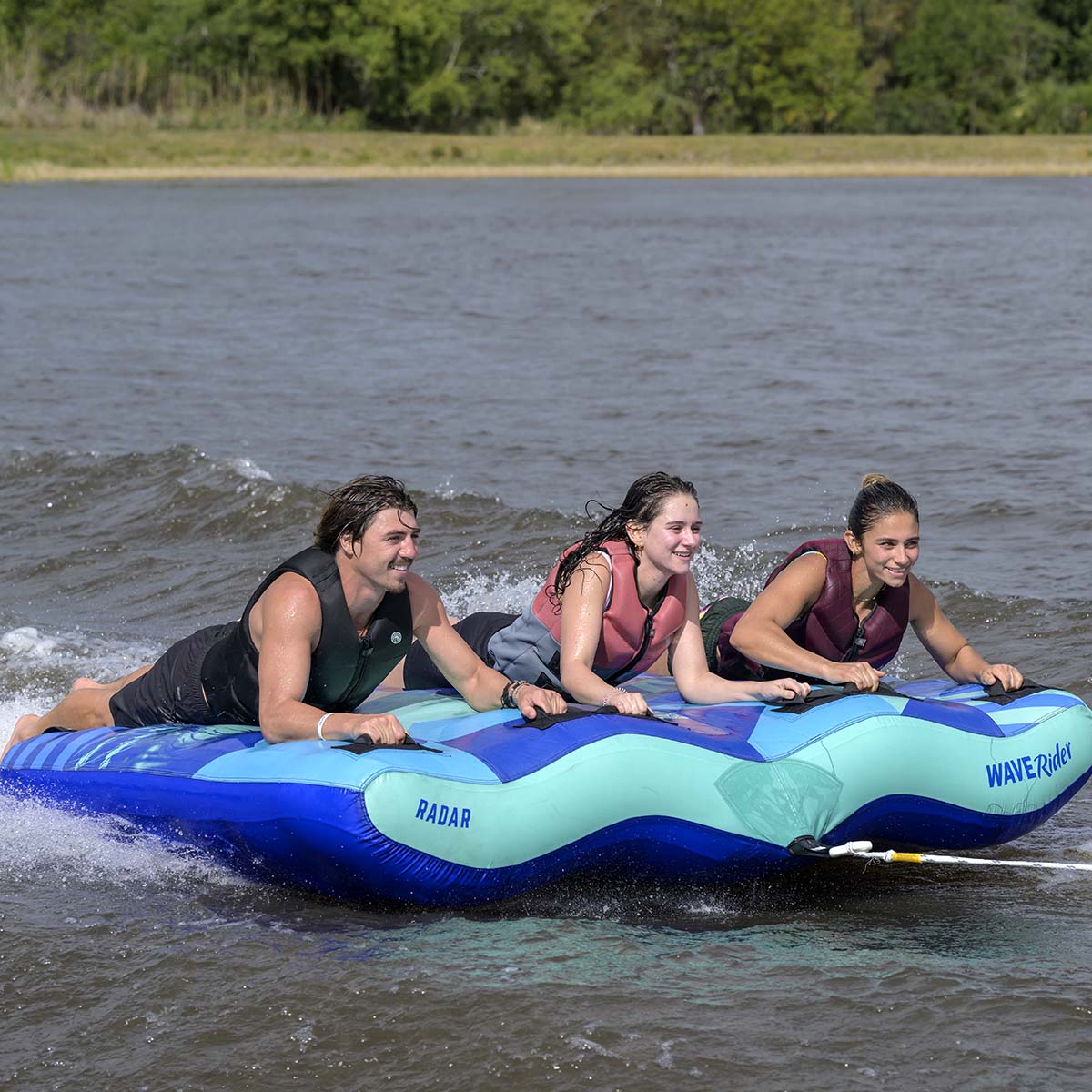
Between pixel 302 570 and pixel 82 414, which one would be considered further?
pixel 82 414

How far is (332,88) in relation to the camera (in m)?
56.5

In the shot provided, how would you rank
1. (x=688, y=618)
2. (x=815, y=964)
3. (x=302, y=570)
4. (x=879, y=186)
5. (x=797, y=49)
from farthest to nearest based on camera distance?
(x=797, y=49) → (x=879, y=186) → (x=688, y=618) → (x=302, y=570) → (x=815, y=964)

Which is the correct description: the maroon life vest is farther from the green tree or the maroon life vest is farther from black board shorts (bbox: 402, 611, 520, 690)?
the green tree

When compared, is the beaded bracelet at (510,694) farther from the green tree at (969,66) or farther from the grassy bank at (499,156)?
the green tree at (969,66)

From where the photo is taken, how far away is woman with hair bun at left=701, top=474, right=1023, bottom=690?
4.99 metres

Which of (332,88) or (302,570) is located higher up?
(332,88)

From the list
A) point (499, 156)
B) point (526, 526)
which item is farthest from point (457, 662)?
point (499, 156)

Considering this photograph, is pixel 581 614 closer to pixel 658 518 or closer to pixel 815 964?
pixel 658 518

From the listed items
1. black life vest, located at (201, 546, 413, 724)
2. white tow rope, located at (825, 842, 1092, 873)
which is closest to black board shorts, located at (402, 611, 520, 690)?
black life vest, located at (201, 546, 413, 724)

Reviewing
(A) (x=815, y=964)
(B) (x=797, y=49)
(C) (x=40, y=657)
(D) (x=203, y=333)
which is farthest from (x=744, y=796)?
(B) (x=797, y=49)

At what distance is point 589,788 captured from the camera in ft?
15.0

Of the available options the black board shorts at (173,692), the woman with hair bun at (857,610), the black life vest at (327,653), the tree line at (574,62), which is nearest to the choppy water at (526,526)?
the black board shorts at (173,692)

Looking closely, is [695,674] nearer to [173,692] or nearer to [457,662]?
[457,662]

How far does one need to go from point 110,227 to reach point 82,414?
57.6ft
